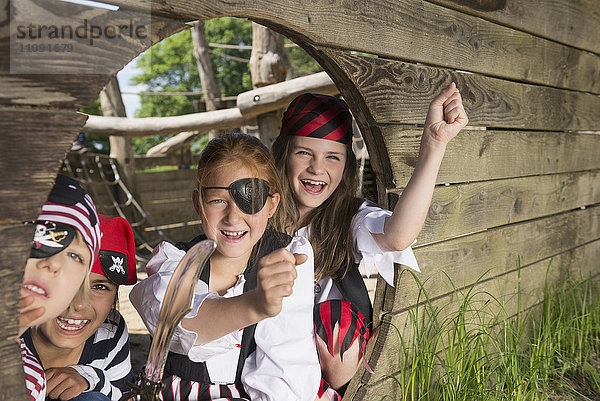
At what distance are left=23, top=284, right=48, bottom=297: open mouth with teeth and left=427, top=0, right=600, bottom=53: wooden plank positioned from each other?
1.77 m

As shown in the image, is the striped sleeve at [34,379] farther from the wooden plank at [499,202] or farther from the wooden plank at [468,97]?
the wooden plank at [499,202]

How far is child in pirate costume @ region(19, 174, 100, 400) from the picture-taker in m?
1.24

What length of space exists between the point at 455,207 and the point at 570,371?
1.32m

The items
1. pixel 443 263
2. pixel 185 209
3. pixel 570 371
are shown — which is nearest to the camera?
pixel 443 263

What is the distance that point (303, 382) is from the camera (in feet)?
5.99

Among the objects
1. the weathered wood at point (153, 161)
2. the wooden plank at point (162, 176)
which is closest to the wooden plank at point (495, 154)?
the wooden plank at point (162, 176)

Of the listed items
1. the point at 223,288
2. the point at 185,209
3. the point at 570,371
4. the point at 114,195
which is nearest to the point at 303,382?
the point at 223,288

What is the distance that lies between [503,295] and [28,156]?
92.7 inches

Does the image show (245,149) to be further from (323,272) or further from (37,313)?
(37,313)

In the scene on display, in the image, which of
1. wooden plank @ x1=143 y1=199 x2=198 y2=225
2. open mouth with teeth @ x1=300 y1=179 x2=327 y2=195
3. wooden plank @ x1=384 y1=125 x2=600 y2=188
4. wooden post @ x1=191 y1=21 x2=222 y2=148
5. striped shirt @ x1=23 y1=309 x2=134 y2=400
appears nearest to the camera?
striped shirt @ x1=23 y1=309 x2=134 y2=400

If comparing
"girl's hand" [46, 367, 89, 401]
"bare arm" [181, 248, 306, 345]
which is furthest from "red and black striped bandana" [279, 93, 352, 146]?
"girl's hand" [46, 367, 89, 401]

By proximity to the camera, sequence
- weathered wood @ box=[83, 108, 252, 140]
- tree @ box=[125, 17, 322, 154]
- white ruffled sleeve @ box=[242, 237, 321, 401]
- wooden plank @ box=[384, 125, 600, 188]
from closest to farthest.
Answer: white ruffled sleeve @ box=[242, 237, 321, 401], wooden plank @ box=[384, 125, 600, 188], weathered wood @ box=[83, 108, 252, 140], tree @ box=[125, 17, 322, 154]

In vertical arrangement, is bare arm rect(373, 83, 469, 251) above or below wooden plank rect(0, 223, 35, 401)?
above

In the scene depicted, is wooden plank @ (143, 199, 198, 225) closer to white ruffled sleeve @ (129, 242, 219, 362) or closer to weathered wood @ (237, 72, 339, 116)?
weathered wood @ (237, 72, 339, 116)
